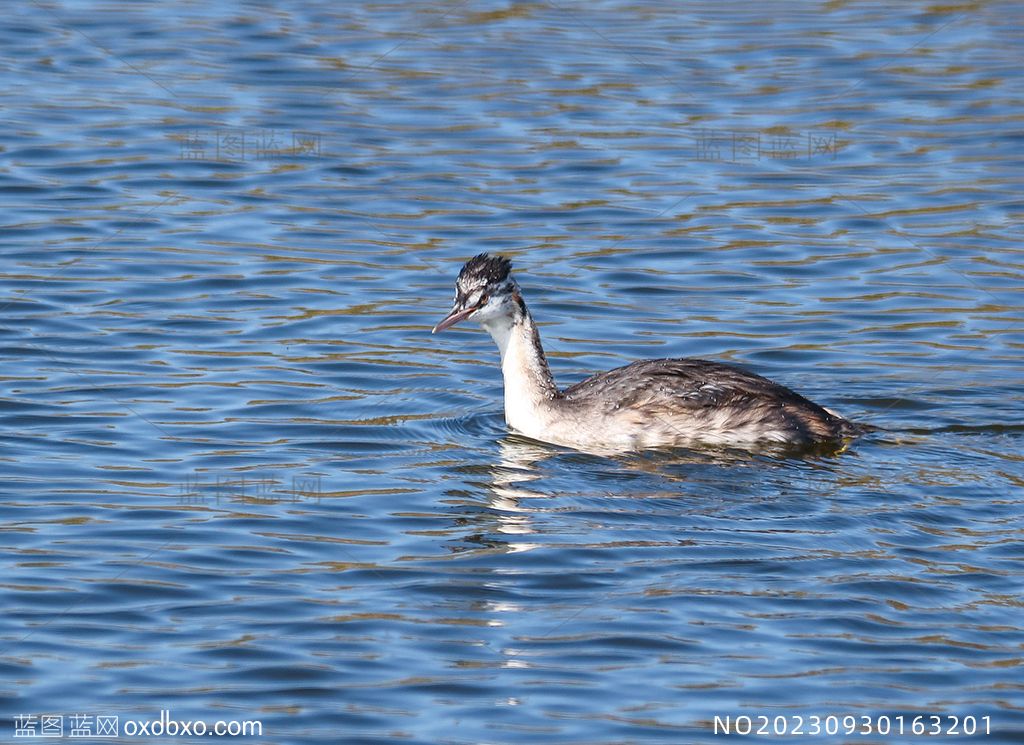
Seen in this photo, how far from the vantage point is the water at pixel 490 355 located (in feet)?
27.4

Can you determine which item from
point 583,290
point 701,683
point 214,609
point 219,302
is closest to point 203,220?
point 219,302

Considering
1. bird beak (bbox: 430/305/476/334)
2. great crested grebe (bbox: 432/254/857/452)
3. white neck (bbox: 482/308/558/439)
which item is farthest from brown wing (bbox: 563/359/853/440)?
bird beak (bbox: 430/305/476/334)

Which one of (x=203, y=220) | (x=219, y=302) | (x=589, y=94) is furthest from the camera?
(x=589, y=94)

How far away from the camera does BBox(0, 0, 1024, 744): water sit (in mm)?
8359

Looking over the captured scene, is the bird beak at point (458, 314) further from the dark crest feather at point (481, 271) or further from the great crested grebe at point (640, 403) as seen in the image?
the dark crest feather at point (481, 271)

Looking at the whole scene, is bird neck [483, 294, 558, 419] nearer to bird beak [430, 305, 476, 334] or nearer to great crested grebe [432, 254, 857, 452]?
great crested grebe [432, 254, 857, 452]

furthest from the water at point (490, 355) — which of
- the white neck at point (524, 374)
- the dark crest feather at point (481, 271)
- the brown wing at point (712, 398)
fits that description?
the dark crest feather at point (481, 271)

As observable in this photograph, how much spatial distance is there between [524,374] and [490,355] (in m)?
1.75

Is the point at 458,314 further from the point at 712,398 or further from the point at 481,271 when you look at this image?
the point at 712,398

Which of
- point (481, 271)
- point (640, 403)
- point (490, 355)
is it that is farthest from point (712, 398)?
point (490, 355)

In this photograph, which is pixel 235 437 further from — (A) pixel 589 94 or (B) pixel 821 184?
(A) pixel 589 94

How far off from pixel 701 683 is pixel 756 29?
14111 millimetres

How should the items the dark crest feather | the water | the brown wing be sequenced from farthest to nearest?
1. the dark crest feather
2. the brown wing
3. the water

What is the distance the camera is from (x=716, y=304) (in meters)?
14.5
